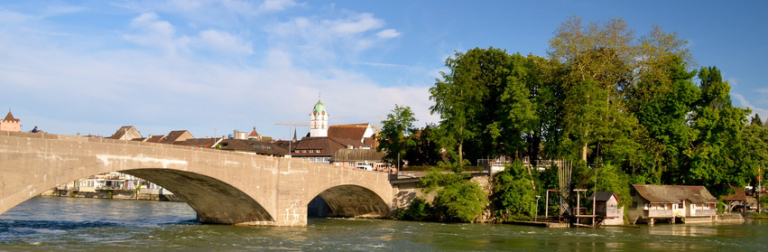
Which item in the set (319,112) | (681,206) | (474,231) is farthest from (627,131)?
(319,112)

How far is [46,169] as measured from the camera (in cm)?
3350

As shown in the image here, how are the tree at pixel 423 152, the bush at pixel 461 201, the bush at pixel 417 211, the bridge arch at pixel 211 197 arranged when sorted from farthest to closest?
1. the tree at pixel 423 152
2. the bush at pixel 417 211
3. the bush at pixel 461 201
4. the bridge arch at pixel 211 197

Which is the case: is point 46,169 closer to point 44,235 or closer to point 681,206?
point 44,235

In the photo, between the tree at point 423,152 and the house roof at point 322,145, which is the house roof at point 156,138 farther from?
the tree at point 423,152

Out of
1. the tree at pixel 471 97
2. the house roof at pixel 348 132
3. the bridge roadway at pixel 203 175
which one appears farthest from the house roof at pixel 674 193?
the house roof at pixel 348 132

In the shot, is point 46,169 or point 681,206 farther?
point 681,206

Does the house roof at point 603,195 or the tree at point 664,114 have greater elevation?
the tree at point 664,114

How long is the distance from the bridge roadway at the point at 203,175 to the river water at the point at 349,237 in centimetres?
159

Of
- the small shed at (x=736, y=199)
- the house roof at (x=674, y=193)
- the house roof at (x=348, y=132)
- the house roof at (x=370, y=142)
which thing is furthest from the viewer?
→ the house roof at (x=348, y=132)

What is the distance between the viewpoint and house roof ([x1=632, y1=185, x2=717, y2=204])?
58812mm

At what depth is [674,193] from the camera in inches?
2409

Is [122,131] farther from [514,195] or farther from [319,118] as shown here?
[514,195]

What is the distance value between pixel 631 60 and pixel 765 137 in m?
25.7

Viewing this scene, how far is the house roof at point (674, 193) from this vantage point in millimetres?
58812
